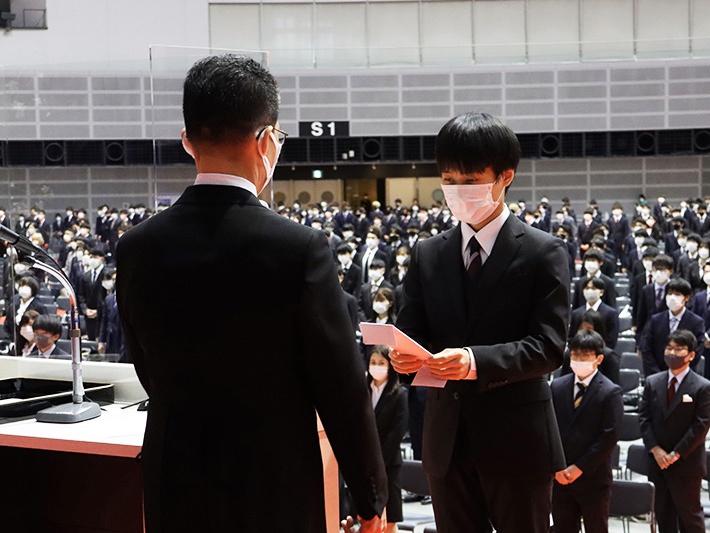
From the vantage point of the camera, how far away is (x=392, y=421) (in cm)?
723

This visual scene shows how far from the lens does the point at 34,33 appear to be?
83.4ft

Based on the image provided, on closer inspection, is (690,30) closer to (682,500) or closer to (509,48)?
(509,48)

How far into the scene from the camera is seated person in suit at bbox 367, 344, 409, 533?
21.9 feet

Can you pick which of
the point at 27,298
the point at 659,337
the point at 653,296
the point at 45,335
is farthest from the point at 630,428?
the point at 27,298

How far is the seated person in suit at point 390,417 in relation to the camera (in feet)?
21.9

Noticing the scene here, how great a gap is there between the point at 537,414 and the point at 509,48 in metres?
25.3

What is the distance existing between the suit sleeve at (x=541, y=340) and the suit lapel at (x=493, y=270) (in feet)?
0.32

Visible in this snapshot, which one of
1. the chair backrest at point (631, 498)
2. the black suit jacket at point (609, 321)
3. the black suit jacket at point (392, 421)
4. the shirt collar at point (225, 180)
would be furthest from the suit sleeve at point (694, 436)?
the shirt collar at point (225, 180)

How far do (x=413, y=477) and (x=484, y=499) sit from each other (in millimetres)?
4156

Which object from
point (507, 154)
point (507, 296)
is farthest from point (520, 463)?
point (507, 154)

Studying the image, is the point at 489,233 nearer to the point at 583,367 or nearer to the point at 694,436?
the point at 583,367

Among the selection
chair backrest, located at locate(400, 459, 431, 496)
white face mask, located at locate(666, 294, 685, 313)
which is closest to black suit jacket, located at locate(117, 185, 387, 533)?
chair backrest, located at locate(400, 459, 431, 496)

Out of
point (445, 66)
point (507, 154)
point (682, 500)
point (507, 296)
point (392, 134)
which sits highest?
point (445, 66)

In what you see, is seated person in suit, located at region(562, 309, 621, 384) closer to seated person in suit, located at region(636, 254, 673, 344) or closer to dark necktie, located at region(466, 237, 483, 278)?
seated person in suit, located at region(636, 254, 673, 344)
